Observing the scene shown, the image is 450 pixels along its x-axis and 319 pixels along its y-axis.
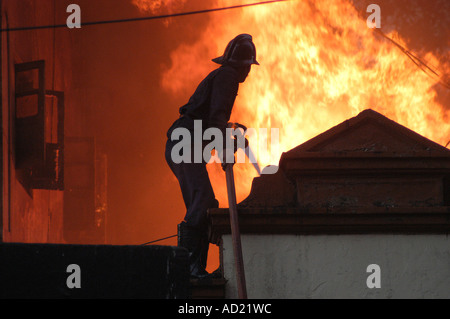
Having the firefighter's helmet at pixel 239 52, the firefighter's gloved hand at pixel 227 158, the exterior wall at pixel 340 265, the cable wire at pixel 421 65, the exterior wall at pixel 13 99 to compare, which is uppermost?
the cable wire at pixel 421 65

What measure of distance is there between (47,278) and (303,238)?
7.10ft

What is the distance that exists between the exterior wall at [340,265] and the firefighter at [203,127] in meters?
0.37

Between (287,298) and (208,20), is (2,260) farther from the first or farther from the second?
(208,20)

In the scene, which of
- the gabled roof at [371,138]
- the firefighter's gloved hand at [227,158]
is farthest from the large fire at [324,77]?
the firefighter's gloved hand at [227,158]

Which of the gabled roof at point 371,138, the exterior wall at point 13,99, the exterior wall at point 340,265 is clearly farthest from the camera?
the exterior wall at point 13,99

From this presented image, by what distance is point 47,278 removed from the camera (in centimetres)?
408

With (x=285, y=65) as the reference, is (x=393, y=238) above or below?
below

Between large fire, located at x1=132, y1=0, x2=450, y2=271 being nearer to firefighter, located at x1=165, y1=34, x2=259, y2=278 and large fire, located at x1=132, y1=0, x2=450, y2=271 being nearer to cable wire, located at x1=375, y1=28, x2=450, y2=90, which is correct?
cable wire, located at x1=375, y1=28, x2=450, y2=90

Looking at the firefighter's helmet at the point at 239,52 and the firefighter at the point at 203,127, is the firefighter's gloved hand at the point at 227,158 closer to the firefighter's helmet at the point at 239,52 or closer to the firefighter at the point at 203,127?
the firefighter at the point at 203,127

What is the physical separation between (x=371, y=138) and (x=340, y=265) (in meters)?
1.10

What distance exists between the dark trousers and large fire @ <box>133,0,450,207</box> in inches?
506

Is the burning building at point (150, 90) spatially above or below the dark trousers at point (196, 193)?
above

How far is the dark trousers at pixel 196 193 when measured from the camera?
19.1 ft
